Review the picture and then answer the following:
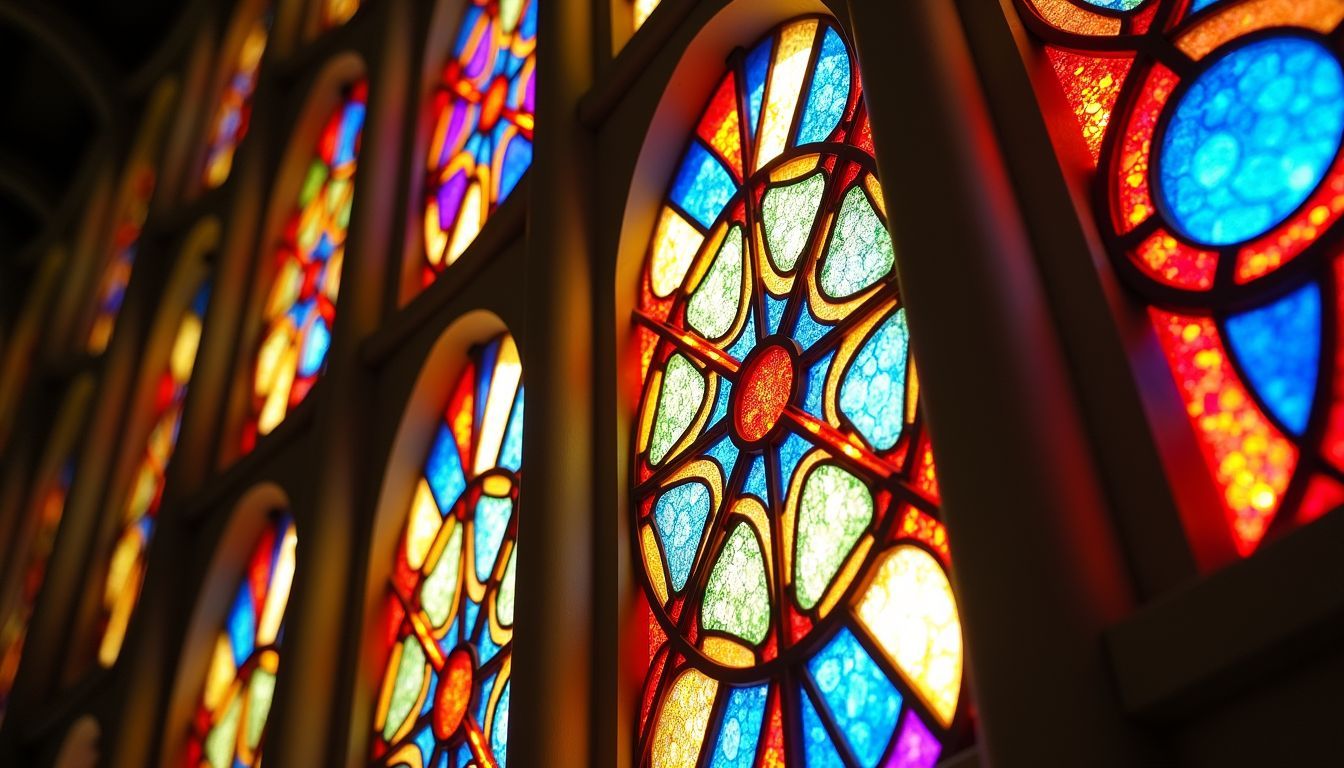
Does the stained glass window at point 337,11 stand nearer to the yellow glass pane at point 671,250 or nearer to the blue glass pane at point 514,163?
the blue glass pane at point 514,163

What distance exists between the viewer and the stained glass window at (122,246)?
41.5ft

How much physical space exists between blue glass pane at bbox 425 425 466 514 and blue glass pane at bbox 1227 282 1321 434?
13.0ft

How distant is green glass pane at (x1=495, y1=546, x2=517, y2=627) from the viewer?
5.52 m

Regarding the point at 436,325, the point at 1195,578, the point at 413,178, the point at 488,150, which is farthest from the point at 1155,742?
the point at 413,178

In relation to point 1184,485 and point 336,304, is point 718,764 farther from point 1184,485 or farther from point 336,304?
point 336,304

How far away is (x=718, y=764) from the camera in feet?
13.8

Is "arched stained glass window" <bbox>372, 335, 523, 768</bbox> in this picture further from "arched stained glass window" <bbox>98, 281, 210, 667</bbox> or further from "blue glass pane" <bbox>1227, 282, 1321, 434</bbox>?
"arched stained glass window" <bbox>98, 281, 210, 667</bbox>

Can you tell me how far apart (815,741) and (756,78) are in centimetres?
265

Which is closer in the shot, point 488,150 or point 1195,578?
point 1195,578

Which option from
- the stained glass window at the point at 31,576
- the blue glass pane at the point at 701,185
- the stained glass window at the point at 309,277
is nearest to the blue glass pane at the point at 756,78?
the blue glass pane at the point at 701,185

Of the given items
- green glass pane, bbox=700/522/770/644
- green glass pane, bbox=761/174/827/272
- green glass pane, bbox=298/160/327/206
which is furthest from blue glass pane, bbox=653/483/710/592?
green glass pane, bbox=298/160/327/206

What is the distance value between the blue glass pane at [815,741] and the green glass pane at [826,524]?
284 mm

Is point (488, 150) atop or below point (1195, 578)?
atop

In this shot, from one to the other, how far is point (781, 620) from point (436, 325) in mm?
3162
